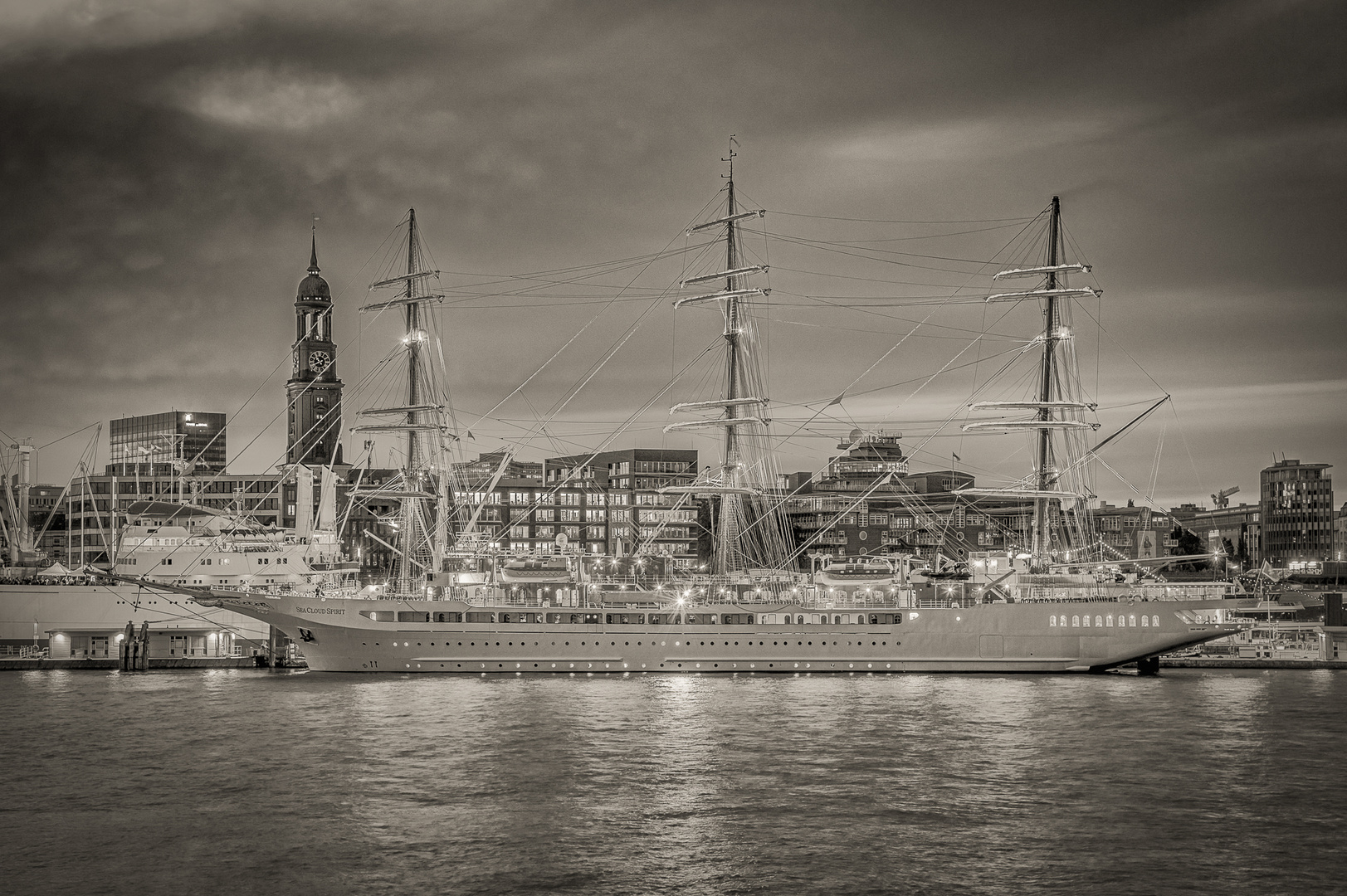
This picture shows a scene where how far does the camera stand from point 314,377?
169500 mm

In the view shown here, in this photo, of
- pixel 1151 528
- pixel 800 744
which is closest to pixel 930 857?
pixel 800 744

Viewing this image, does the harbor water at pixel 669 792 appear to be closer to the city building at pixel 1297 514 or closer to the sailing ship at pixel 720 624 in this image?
the sailing ship at pixel 720 624

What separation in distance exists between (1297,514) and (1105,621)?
14099 cm

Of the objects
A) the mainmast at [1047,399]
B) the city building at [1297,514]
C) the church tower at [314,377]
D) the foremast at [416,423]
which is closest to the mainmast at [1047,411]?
the mainmast at [1047,399]

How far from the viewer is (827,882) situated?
27.5m

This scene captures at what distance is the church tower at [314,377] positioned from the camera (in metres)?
165

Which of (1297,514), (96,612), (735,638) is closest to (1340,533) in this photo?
(1297,514)

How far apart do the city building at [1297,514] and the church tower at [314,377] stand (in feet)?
414

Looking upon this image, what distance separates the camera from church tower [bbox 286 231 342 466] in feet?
541

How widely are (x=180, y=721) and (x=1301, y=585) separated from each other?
11379cm

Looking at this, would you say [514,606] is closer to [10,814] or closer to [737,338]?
[737,338]

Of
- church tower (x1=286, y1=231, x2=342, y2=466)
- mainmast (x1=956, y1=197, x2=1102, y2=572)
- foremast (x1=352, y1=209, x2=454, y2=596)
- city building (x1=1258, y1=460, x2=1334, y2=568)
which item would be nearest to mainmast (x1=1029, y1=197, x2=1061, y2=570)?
mainmast (x1=956, y1=197, x2=1102, y2=572)

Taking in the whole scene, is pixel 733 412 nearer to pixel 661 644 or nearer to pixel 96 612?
pixel 661 644

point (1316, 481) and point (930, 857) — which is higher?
point (1316, 481)
